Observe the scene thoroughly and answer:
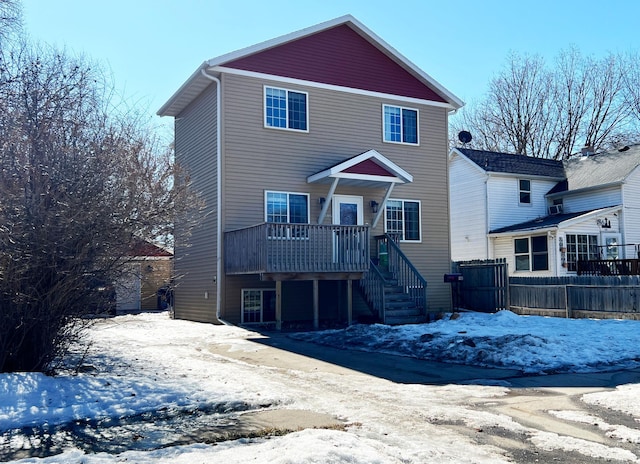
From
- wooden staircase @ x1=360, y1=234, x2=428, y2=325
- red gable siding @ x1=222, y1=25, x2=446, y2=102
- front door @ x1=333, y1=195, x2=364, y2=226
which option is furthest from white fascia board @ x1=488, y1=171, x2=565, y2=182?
wooden staircase @ x1=360, y1=234, x2=428, y2=325

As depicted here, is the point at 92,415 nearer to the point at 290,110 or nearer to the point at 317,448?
the point at 317,448

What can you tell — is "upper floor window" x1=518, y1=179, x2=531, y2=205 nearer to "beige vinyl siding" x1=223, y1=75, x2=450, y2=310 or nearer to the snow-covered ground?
"beige vinyl siding" x1=223, y1=75, x2=450, y2=310

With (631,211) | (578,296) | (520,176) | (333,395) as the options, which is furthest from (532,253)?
(333,395)

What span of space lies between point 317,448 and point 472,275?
16.5m

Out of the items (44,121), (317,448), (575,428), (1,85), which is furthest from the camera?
(1,85)

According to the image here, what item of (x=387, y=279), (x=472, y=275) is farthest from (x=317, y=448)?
(x=472, y=275)

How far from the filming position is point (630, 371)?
391 inches

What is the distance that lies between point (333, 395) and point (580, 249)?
19974 mm

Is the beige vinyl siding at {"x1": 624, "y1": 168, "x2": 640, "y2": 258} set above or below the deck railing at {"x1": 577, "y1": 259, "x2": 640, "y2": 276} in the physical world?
above

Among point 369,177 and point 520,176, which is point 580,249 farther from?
point 369,177

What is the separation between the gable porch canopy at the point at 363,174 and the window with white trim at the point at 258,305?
267 cm

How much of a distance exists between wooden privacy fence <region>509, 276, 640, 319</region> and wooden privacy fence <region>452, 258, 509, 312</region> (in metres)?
0.77

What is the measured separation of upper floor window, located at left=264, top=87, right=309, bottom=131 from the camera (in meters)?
17.9

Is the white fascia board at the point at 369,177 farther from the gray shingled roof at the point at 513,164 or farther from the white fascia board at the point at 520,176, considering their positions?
the gray shingled roof at the point at 513,164
